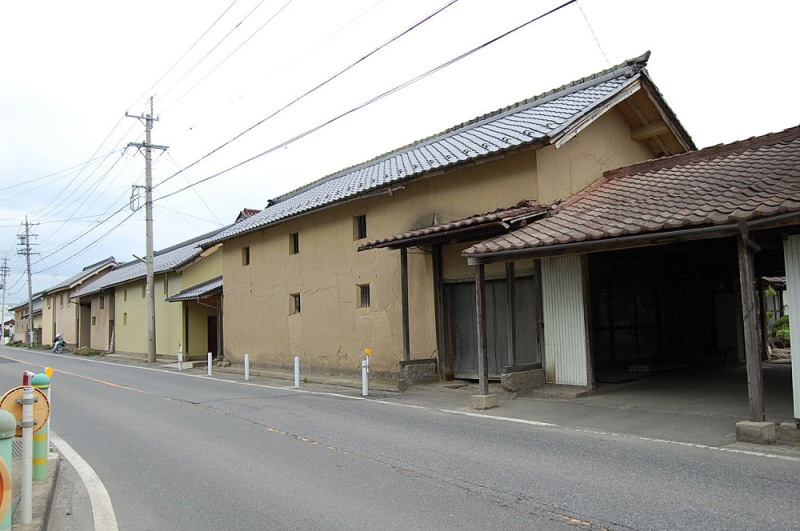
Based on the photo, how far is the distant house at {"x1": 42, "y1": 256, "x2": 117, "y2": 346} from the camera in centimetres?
4556

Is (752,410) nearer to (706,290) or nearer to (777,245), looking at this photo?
(777,245)

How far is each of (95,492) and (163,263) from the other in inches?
Answer: 1138

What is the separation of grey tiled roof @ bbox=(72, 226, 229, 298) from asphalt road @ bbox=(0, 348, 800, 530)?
1793 cm

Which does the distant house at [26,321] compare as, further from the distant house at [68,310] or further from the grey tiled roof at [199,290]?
the grey tiled roof at [199,290]

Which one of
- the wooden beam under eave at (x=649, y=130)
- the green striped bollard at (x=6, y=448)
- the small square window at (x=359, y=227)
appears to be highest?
the wooden beam under eave at (x=649, y=130)

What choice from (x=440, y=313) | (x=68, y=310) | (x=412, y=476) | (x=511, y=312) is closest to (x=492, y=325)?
(x=511, y=312)

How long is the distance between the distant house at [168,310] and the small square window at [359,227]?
11145 mm

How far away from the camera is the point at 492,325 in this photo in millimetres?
13016

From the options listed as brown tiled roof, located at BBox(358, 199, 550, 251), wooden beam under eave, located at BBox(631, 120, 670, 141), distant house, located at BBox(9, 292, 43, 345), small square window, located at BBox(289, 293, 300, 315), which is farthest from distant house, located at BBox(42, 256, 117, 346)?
wooden beam under eave, located at BBox(631, 120, 670, 141)

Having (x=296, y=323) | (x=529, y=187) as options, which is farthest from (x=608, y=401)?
(x=296, y=323)

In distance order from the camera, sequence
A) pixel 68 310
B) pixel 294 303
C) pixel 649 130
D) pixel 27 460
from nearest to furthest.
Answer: pixel 27 460, pixel 649 130, pixel 294 303, pixel 68 310

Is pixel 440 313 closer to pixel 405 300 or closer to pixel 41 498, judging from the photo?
pixel 405 300

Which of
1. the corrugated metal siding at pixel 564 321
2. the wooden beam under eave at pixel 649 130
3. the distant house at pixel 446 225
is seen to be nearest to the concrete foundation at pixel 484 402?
the distant house at pixel 446 225

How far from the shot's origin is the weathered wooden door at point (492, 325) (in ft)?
40.0
